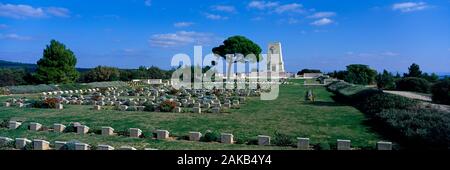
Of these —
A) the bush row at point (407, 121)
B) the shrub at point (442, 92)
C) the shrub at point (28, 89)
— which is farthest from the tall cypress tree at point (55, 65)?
the shrub at point (442, 92)

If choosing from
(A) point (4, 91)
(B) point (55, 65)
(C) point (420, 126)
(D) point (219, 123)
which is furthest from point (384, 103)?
(B) point (55, 65)

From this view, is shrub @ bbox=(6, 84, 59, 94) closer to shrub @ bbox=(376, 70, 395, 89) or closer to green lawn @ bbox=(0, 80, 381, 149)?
green lawn @ bbox=(0, 80, 381, 149)

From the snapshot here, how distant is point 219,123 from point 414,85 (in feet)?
87.7

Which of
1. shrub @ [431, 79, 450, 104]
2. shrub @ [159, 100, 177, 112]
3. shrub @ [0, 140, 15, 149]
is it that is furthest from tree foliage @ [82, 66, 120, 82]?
shrub @ [0, 140, 15, 149]

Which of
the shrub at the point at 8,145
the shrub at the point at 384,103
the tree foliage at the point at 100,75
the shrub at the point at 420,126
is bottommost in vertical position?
the shrub at the point at 8,145

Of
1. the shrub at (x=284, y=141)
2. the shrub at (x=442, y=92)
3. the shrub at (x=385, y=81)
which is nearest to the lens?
the shrub at (x=284, y=141)

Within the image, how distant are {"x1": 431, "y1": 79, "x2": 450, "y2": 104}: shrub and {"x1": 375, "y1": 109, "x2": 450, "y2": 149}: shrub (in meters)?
8.78

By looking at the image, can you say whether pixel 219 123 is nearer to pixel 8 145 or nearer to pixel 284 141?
pixel 284 141

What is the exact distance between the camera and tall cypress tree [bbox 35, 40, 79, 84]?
4044 cm

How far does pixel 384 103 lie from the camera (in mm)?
17797

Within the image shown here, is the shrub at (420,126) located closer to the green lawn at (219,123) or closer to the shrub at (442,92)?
the green lawn at (219,123)

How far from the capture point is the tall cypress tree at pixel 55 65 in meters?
40.4

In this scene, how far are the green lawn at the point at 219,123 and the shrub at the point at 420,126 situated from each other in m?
0.85
